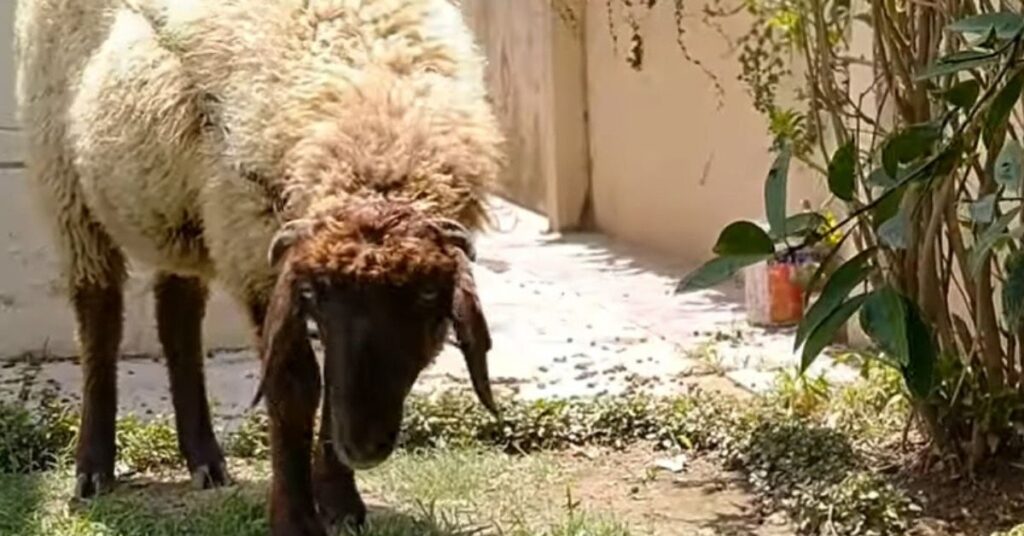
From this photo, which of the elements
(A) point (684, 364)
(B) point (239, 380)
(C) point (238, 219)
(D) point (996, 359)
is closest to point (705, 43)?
(A) point (684, 364)

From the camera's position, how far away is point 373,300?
11.0 ft

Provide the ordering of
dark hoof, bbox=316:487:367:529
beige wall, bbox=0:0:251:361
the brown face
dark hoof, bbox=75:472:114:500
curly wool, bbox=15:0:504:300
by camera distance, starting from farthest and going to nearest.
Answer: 1. beige wall, bbox=0:0:251:361
2. dark hoof, bbox=75:472:114:500
3. dark hoof, bbox=316:487:367:529
4. curly wool, bbox=15:0:504:300
5. the brown face

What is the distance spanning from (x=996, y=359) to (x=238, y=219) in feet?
6.69

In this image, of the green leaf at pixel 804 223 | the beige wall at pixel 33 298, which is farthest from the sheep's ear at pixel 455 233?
the beige wall at pixel 33 298

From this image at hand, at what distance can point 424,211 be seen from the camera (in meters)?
3.47

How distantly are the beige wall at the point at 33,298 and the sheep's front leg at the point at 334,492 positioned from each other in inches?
96.0

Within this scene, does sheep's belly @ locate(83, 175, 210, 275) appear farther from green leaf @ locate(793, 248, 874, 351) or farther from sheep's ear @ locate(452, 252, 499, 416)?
green leaf @ locate(793, 248, 874, 351)

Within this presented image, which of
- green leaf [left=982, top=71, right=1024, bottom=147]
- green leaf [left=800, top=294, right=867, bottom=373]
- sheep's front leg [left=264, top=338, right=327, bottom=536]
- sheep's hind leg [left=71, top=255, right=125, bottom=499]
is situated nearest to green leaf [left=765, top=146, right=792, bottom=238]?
green leaf [left=800, top=294, right=867, bottom=373]

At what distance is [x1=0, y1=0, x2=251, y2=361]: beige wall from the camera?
651cm

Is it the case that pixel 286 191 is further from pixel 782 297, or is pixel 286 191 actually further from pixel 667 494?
pixel 782 297

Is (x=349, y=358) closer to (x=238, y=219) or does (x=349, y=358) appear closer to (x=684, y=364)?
(x=238, y=219)

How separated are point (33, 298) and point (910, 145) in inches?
204

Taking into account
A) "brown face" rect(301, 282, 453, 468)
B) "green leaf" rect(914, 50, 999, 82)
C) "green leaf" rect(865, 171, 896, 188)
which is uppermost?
"green leaf" rect(914, 50, 999, 82)

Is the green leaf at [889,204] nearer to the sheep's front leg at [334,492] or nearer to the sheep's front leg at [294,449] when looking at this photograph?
the sheep's front leg at [294,449]
